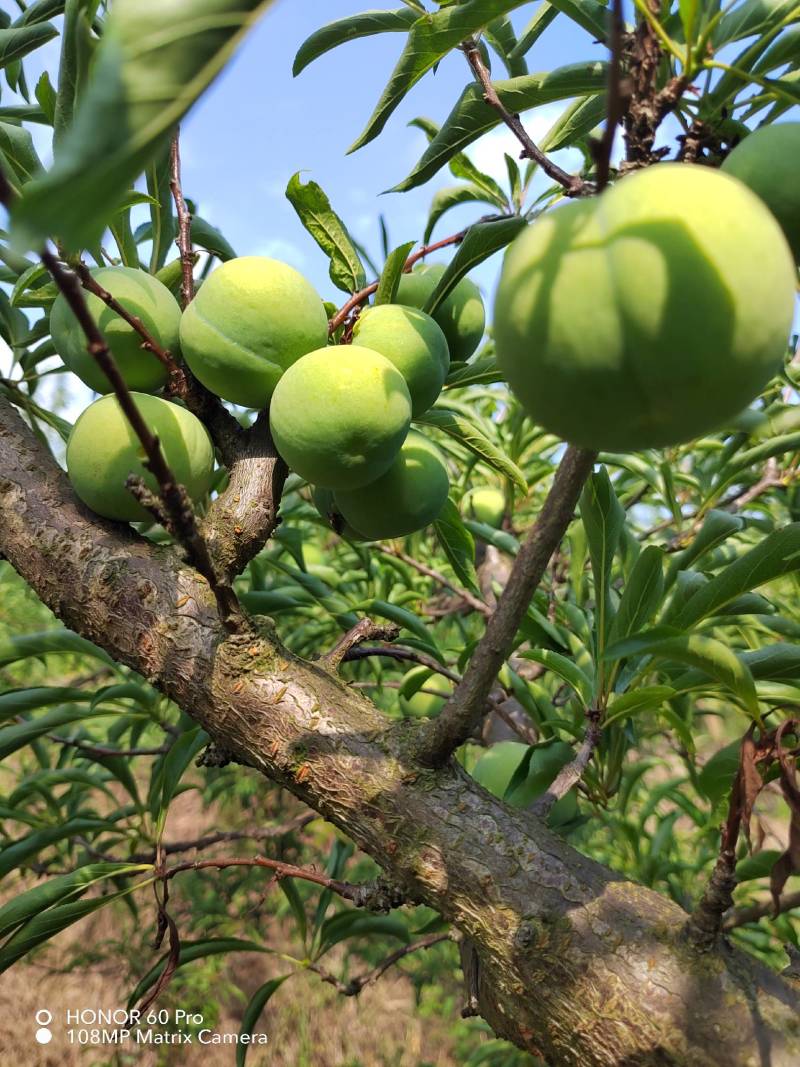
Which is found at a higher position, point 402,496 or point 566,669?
point 402,496

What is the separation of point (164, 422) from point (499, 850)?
57 cm

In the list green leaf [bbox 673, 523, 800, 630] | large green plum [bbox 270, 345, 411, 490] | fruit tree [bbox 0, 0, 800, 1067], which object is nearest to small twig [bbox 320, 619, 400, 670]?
fruit tree [bbox 0, 0, 800, 1067]

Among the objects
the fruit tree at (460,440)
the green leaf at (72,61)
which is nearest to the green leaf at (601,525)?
the fruit tree at (460,440)

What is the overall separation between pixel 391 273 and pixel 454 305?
18 cm

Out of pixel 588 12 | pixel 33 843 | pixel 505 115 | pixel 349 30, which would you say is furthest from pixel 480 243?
pixel 33 843

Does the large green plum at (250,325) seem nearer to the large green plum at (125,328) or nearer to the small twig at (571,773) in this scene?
the large green plum at (125,328)

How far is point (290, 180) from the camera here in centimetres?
91

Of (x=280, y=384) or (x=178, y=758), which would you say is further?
(x=178, y=758)

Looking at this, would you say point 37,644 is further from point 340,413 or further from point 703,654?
point 703,654

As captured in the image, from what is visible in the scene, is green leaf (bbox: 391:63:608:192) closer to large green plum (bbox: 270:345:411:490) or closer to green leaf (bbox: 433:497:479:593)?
large green plum (bbox: 270:345:411:490)

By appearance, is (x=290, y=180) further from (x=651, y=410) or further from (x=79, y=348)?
(x=651, y=410)

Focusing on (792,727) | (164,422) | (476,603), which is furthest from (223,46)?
(476,603)

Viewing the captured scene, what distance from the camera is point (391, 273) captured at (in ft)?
2.98

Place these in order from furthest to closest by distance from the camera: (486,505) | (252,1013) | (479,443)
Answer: (486,505)
(252,1013)
(479,443)
